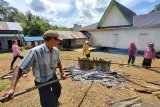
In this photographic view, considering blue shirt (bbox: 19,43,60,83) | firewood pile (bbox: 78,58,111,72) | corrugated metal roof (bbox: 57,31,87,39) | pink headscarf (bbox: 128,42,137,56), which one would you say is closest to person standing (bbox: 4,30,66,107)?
blue shirt (bbox: 19,43,60,83)

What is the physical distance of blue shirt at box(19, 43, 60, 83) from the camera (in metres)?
2.57

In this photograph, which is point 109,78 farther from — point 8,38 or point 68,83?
point 8,38

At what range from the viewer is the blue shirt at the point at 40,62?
257 centimetres

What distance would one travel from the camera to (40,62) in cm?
278

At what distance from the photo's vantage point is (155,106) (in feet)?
14.4

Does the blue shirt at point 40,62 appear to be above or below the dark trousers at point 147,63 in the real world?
above

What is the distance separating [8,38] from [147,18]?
63.9 feet

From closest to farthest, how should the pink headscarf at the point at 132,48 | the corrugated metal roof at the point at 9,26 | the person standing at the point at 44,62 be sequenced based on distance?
the person standing at the point at 44,62
the pink headscarf at the point at 132,48
the corrugated metal roof at the point at 9,26

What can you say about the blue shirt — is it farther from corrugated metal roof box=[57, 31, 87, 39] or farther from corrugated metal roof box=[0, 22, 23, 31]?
corrugated metal roof box=[0, 22, 23, 31]

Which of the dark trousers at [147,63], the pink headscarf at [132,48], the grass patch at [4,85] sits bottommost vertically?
the grass patch at [4,85]

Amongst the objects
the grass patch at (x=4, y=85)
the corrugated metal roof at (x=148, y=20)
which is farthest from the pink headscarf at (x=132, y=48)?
the grass patch at (x=4, y=85)

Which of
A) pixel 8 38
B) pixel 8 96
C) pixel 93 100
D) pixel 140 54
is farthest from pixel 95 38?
pixel 8 96

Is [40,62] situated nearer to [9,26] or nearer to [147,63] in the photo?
[147,63]

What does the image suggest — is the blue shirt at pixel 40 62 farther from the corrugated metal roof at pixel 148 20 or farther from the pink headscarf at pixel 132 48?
the corrugated metal roof at pixel 148 20
